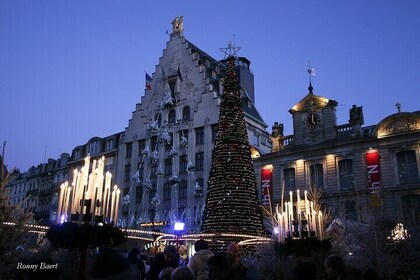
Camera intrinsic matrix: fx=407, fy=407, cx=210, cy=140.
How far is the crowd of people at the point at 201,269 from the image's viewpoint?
10.9 ft

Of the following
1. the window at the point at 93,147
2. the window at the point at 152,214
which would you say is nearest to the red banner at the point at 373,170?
the window at the point at 152,214

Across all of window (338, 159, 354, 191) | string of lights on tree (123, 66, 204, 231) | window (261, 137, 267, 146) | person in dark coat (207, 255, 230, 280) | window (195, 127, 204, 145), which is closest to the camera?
person in dark coat (207, 255, 230, 280)

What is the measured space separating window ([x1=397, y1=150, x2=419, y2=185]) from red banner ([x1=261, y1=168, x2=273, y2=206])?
32.6 feet

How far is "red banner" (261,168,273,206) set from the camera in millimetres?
33750

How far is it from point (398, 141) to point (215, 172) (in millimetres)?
18133

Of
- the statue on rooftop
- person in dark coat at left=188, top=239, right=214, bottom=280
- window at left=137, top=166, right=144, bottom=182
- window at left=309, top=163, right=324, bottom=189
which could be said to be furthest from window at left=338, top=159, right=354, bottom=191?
the statue on rooftop

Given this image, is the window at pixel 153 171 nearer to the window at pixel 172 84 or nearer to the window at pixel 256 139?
the window at pixel 172 84

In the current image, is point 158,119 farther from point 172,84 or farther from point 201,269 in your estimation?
point 201,269

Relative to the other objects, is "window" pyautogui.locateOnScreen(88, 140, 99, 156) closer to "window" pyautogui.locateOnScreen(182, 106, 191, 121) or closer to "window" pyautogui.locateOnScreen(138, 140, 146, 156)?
"window" pyautogui.locateOnScreen(138, 140, 146, 156)

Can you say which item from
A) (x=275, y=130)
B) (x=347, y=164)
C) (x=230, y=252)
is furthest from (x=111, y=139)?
(x=230, y=252)

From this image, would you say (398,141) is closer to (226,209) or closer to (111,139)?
(226,209)

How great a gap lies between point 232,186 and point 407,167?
18128 millimetres

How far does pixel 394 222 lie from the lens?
1831cm

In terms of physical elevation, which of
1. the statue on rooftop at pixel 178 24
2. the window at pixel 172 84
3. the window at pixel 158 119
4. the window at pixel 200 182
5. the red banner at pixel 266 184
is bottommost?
the red banner at pixel 266 184
